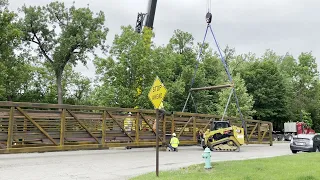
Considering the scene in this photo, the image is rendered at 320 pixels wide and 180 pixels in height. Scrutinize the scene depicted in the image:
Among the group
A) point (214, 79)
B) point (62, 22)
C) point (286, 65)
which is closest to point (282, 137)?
point (214, 79)

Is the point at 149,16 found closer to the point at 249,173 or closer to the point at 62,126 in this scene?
the point at 62,126

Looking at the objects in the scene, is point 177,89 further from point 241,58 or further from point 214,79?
point 241,58

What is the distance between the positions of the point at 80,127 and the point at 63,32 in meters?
32.5

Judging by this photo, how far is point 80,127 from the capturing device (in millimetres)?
19375

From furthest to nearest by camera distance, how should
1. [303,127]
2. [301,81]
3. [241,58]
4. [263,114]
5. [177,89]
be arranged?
[301,81]
[241,58]
[263,114]
[303,127]
[177,89]

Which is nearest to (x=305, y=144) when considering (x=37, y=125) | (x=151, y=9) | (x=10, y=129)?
(x=37, y=125)

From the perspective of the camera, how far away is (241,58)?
2621 inches

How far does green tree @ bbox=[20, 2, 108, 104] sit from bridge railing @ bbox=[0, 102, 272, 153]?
86.2 feet

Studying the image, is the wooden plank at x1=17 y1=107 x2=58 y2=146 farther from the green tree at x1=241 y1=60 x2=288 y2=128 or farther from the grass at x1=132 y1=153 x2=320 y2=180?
the green tree at x1=241 y1=60 x2=288 y2=128

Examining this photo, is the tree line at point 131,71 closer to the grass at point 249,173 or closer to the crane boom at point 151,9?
the crane boom at point 151,9

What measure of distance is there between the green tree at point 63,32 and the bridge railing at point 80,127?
26.3 meters

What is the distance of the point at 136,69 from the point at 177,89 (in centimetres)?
1089

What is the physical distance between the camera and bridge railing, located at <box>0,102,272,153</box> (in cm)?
1650

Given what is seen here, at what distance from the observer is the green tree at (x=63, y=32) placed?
48062 mm
